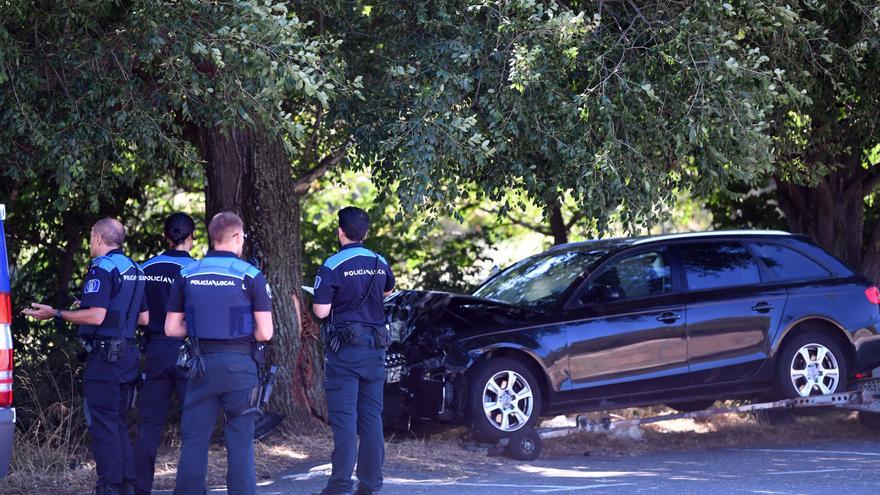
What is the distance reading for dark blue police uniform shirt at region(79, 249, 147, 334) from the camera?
689 cm

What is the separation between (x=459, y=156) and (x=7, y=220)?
5.85 meters

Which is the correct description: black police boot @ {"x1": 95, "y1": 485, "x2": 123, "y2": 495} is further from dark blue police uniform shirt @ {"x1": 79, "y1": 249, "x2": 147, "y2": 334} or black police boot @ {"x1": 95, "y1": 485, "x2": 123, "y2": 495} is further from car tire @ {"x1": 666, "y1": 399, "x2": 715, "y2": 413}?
car tire @ {"x1": 666, "y1": 399, "x2": 715, "y2": 413}

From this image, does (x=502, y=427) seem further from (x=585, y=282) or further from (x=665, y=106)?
(x=665, y=106)

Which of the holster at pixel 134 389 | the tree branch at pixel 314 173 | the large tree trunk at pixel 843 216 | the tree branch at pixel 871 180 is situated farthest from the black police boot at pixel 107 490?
the tree branch at pixel 871 180

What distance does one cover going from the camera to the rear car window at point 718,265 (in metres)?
9.91

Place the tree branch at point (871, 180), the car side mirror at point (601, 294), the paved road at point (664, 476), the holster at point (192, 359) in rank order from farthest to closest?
the tree branch at point (871, 180)
the car side mirror at point (601, 294)
the paved road at point (664, 476)
the holster at point (192, 359)

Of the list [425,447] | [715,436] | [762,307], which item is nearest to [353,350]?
[425,447]

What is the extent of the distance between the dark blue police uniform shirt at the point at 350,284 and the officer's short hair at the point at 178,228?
958 mm

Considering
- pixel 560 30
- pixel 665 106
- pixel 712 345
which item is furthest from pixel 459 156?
pixel 712 345

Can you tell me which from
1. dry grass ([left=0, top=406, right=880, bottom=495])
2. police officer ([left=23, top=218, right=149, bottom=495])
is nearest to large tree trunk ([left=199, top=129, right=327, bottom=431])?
dry grass ([left=0, top=406, right=880, bottom=495])

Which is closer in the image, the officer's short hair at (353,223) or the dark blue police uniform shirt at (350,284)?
the dark blue police uniform shirt at (350,284)

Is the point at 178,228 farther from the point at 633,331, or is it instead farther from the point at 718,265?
the point at 718,265

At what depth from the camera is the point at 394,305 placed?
9.80 meters

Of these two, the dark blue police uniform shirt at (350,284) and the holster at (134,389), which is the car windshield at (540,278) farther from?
the holster at (134,389)
